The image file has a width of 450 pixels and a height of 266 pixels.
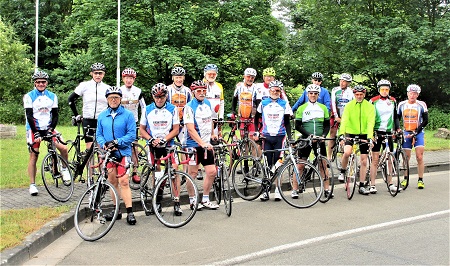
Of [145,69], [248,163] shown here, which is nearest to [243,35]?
[145,69]

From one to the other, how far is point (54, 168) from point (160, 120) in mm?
2351

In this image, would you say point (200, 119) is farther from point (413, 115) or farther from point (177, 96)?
point (413, 115)

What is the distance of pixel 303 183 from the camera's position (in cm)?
948

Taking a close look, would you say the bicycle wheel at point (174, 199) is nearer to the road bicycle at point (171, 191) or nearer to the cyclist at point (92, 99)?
the road bicycle at point (171, 191)

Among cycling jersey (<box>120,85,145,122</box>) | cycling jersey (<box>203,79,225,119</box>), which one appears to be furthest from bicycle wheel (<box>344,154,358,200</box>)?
cycling jersey (<box>120,85,145,122</box>)

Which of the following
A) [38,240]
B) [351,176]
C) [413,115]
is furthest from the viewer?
[413,115]

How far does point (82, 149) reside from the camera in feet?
34.6

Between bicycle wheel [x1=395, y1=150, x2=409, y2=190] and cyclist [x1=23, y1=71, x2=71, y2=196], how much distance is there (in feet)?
22.0

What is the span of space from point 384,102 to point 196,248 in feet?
18.8

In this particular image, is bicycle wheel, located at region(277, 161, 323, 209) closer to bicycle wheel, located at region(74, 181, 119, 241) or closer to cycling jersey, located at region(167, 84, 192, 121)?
cycling jersey, located at region(167, 84, 192, 121)

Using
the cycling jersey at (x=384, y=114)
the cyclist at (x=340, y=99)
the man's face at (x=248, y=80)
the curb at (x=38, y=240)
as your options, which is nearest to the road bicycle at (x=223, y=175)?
the curb at (x=38, y=240)

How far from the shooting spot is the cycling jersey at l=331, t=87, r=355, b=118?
12297mm

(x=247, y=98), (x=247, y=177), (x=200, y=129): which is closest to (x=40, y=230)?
(x=200, y=129)

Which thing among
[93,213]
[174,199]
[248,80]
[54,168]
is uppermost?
[248,80]
